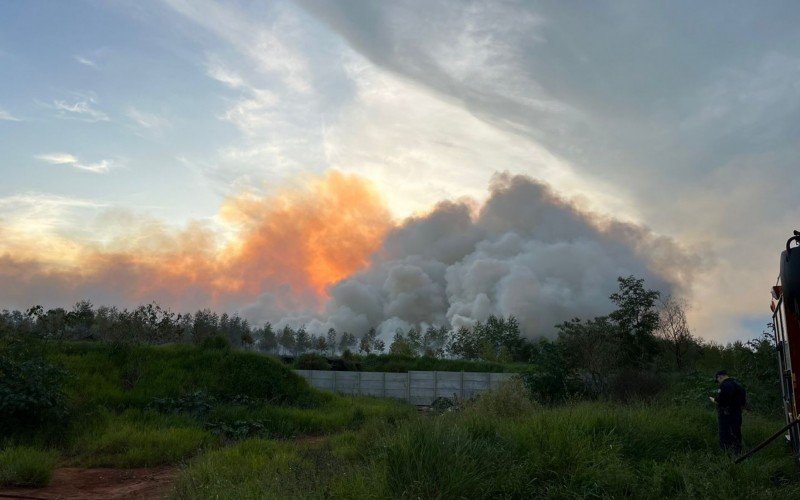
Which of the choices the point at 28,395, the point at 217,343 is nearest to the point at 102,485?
the point at 28,395

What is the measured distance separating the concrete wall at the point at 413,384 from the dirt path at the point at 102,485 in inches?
740

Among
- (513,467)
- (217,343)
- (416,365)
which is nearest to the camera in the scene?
(513,467)

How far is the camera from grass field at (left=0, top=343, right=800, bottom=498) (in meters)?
7.31

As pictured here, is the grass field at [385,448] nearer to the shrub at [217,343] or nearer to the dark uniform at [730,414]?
the dark uniform at [730,414]

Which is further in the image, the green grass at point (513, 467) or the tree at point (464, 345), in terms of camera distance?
the tree at point (464, 345)

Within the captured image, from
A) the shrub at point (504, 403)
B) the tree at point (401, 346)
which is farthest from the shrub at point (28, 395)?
the tree at point (401, 346)

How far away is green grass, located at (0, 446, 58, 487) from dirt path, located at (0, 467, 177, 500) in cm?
22

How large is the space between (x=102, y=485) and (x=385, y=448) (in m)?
5.95

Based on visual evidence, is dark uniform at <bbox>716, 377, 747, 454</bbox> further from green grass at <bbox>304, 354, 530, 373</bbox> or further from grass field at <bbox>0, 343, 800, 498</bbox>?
green grass at <bbox>304, 354, 530, 373</bbox>

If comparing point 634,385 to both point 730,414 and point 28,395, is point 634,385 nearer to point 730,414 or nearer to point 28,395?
point 730,414

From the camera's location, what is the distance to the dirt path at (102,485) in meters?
9.46

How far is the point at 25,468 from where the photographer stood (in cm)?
1017

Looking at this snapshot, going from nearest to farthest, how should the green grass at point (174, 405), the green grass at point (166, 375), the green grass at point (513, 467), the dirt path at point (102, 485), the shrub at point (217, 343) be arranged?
the green grass at point (513, 467) < the dirt path at point (102, 485) < the green grass at point (174, 405) < the green grass at point (166, 375) < the shrub at point (217, 343)

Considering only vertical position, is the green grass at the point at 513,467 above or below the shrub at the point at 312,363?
below
